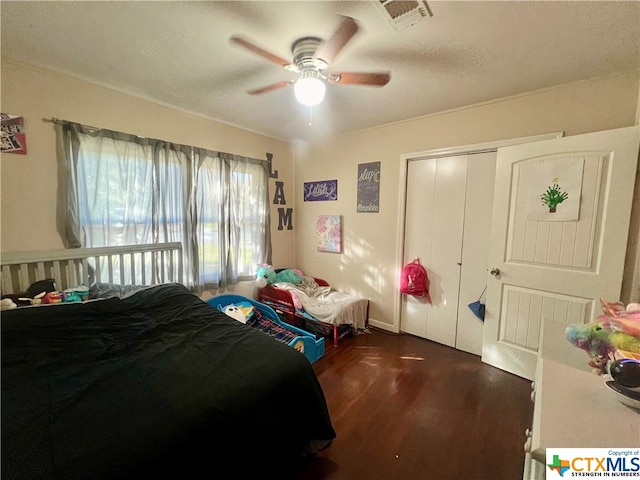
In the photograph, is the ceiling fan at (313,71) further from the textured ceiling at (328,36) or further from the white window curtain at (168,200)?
the white window curtain at (168,200)

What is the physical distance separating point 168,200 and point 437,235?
8.93 feet

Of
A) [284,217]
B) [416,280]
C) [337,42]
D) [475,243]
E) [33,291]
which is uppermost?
[337,42]

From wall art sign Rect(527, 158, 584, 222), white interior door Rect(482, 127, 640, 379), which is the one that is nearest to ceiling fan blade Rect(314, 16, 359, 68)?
white interior door Rect(482, 127, 640, 379)

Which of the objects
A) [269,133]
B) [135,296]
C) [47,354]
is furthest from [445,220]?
[47,354]

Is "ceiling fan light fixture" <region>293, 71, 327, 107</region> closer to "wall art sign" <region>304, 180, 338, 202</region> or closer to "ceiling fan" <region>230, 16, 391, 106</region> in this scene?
"ceiling fan" <region>230, 16, 391, 106</region>

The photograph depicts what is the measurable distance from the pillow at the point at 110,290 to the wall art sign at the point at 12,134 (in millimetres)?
1059

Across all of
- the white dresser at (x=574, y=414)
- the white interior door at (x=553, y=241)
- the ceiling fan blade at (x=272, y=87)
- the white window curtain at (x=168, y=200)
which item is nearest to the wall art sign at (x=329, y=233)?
the white window curtain at (x=168, y=200)

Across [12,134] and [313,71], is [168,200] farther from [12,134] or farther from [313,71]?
[313,71]

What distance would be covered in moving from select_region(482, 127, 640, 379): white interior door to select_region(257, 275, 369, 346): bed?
4.10ft

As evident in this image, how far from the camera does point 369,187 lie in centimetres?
307

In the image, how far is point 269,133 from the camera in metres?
3.33

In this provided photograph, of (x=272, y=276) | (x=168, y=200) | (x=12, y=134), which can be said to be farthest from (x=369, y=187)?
(x=12, y=134)

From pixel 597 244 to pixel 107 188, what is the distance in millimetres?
3770

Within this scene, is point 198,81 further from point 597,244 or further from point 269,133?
point 597,244
